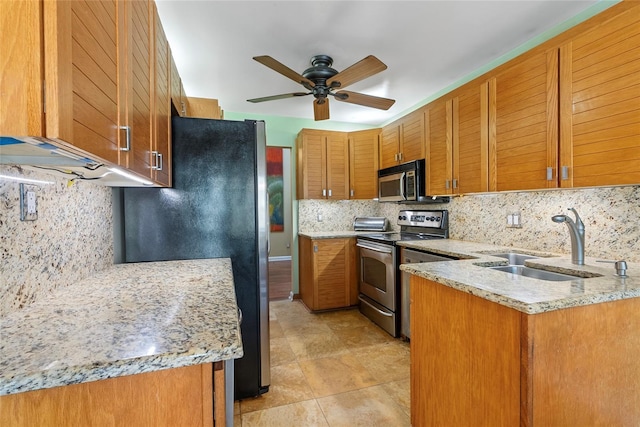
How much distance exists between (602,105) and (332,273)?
272cm

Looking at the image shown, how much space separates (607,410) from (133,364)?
1639 mm

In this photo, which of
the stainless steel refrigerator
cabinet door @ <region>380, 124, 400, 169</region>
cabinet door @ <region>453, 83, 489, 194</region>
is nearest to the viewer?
the stainless steel refrigerator

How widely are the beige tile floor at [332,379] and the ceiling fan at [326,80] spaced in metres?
2.10

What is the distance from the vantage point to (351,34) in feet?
6.83

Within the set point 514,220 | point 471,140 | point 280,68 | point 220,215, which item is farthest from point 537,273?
point 280,68

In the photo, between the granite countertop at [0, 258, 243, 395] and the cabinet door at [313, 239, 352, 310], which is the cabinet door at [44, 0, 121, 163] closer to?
the granite countertop at [0, 258, 243, 395]

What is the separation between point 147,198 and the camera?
1.77 metres

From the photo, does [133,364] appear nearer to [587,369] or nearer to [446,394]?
[446,394]

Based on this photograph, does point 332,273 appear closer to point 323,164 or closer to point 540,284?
point 323,164

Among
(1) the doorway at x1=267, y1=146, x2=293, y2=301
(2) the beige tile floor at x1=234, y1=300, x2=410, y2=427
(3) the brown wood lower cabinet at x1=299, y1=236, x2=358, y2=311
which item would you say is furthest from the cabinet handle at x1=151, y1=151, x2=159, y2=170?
(1) the doorway at x1=267, y1=146, x2=293, y2=301

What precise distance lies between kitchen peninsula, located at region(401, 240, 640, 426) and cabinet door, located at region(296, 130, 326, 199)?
248cm

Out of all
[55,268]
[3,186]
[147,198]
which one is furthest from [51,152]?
[147,198]

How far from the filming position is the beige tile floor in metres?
1.79

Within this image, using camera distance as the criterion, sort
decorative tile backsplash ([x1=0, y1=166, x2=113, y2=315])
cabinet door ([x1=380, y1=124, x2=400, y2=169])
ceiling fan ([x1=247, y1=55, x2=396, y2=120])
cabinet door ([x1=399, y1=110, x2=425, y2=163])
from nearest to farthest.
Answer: decorative tile backsplash ([x1=0, y1=166, x2=113, y2=315]), ceiling fan ([x1=247, y1=55, x2=396, y2=120]), cabinet door ([x1=399, y1=110, x2=425, y2=163]), cabinet door ([x1=380, y1=124, x2=400, y2=169])
